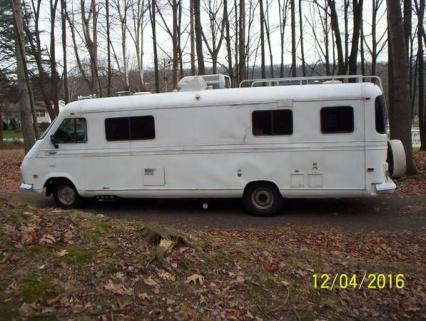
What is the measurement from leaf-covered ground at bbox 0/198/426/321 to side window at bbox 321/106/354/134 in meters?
3.81

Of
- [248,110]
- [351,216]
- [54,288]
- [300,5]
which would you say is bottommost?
[351,216]

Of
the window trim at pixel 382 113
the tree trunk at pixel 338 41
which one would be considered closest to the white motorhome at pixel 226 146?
the window trim at pixel 382 113

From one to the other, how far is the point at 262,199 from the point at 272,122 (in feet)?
5.26

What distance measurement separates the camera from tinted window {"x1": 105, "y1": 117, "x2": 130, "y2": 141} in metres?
10.2

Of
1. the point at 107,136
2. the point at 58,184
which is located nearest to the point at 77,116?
the point at 107,136

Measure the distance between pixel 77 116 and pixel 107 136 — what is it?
85cm

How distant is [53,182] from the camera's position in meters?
11.0

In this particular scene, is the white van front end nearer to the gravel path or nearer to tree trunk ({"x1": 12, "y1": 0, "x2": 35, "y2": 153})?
the gravel path

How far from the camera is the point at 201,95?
32.1 ft

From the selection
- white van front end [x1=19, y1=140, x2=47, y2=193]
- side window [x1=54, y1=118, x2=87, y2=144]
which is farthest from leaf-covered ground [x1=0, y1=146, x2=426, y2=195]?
side window [x1=54, y1=118, x2=87, y2=144]

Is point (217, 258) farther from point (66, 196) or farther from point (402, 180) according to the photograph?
point (402, 180)

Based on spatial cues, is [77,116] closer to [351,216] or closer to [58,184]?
[58,184]

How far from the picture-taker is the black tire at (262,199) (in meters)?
9.55

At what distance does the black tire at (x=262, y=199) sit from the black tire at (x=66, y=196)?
158 inches
